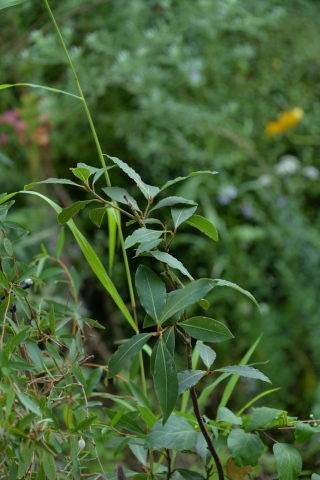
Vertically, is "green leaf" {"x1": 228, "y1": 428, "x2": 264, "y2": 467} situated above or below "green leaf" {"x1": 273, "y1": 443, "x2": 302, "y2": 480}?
above

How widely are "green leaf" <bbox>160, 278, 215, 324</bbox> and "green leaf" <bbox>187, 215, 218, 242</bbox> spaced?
0.05 meters

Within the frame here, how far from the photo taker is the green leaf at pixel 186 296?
1.39 feet

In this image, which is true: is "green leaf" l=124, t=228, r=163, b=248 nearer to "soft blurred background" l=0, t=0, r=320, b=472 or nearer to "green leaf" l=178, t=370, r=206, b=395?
"green leaf" l=178, t=370, r=206, b=395

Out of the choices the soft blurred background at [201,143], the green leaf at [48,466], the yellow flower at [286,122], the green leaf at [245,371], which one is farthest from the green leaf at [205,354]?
the yellow flower at [286,122]

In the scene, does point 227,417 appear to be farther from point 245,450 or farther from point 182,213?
point 182,213

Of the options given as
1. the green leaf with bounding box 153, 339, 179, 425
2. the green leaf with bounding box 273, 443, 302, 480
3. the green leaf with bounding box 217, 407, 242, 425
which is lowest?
the green leaf with bounding box 273, 443, 302, 480

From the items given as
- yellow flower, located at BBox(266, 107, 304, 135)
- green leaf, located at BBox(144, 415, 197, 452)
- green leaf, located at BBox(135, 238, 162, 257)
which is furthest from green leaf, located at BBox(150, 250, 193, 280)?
yellow flower, located at BBox(266, 107, 304, 135)

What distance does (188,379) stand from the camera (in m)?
0.47

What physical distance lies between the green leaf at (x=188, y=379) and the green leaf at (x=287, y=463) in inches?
3.5

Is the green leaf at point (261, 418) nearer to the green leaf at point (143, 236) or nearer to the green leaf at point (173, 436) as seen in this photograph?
the green leaf at point (173, 436)

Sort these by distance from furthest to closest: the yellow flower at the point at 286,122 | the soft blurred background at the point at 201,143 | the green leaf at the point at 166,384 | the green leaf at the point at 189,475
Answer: the yellow flower at the point at 286,122 < the soft blurred background at the point at 201,143 < the green leaf at the point at 189,475 < the green leaf at the point at 166,384

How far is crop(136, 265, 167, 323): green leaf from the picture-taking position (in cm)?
45

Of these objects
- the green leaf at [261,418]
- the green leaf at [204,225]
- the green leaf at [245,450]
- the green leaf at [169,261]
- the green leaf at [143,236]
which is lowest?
the green leaf at [245,450]

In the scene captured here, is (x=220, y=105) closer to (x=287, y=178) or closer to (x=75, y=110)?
(x=287, y=178)
